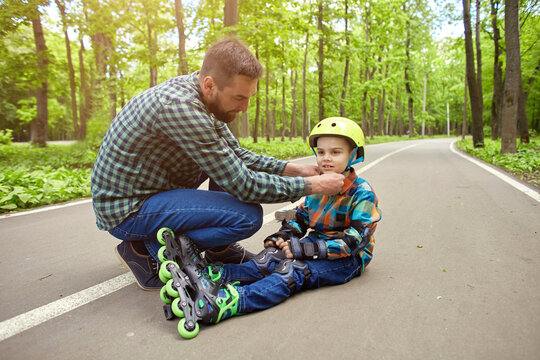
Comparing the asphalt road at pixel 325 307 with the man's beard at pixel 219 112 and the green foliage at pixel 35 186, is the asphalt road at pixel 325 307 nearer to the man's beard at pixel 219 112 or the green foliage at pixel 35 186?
the man's beard at pixel 219 112

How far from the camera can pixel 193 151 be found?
2.24 m

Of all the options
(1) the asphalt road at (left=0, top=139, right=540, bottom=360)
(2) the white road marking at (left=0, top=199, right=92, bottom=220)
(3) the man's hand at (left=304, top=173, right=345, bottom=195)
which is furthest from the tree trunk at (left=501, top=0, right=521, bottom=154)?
(2) the white road marking at (left=0, top=199, right=92, bottom=220)

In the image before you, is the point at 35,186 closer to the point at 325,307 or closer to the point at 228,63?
the point at 228,63

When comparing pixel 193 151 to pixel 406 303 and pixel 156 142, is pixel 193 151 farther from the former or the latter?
pixel 406 303

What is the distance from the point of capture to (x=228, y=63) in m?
2.29

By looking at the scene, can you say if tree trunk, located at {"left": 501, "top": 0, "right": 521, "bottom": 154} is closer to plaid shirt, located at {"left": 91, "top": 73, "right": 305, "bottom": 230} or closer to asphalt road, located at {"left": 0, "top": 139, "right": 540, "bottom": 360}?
asphalt road, located at {"left": 0, "top": 139, "right": 540, "bottom": 360}

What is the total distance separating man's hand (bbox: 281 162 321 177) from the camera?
305 centimetres

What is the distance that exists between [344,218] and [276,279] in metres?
0.76

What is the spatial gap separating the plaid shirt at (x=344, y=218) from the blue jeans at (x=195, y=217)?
0.61 m

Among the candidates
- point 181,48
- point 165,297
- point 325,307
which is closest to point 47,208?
point 165,297

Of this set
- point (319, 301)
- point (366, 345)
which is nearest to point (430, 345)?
point (366, 345)

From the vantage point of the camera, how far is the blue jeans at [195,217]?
2439mm

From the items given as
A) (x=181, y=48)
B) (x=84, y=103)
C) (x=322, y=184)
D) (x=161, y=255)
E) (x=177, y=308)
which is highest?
(x=181, y=48)

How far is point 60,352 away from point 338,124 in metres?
2.31
